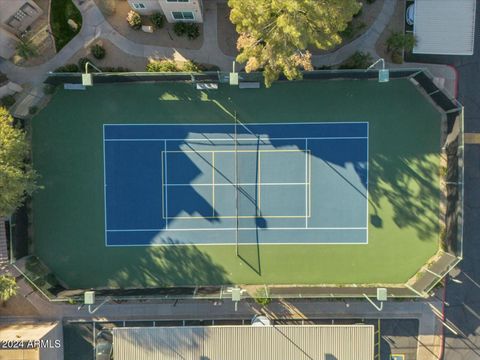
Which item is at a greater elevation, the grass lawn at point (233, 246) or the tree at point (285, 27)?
the tree at point (285, 27)

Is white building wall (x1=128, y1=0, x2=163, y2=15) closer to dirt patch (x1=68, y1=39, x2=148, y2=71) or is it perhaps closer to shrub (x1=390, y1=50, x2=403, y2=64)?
dirt patch (x1=68, y1=39, x2=148, y2=71)

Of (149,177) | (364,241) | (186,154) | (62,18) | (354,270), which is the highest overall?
(62,18)

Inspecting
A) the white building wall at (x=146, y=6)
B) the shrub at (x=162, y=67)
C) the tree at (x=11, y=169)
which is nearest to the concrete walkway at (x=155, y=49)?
the shrub at (x=162, y=67)

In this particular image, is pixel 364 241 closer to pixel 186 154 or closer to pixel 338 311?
pixel 338 311

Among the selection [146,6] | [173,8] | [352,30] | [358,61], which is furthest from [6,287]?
[352,30]

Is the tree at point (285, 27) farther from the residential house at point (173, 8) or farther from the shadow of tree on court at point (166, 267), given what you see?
the shadow of tree on court at point (166, 267)

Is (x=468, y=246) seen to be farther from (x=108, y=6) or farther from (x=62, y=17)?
(x=62, y=17)

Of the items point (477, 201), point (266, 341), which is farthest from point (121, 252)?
point (477, 201)
